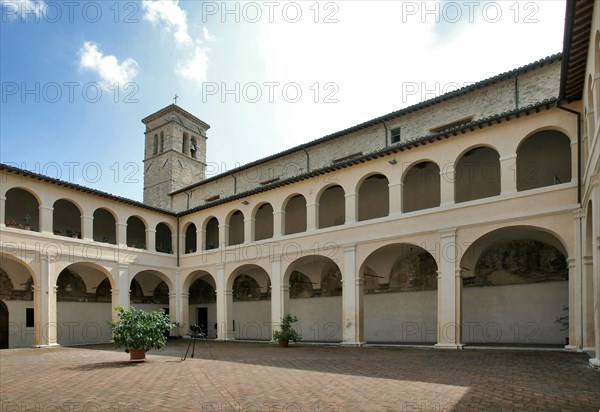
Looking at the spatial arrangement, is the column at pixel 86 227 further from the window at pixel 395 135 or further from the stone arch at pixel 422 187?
the window at pixel 395 135

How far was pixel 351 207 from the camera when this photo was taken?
18891 millimetres

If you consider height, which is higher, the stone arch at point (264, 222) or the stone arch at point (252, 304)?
the stone arch at point (264, 222)

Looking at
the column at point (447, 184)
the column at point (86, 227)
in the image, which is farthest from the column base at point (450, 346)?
the column at point (86, 227)

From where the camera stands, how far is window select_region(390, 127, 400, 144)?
2089 cm

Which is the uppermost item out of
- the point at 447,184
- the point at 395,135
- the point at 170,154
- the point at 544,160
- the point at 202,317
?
the point at 170,154

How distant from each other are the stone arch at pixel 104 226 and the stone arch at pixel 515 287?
1815 centimetres

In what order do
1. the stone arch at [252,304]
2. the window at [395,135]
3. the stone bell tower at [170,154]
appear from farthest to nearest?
the stone bell tower at [170,154], the stone arch at [252,304], the window at [395,135]

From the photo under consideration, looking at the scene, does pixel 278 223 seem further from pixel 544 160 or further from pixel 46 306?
pixel 544 160

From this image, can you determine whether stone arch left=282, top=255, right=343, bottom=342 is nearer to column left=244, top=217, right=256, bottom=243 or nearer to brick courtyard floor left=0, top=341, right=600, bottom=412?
column left=244, top=217, right=256, bottom=243

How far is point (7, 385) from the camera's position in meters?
9.57

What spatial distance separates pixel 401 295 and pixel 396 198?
5.38 metres

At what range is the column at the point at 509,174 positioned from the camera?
14.7 metres

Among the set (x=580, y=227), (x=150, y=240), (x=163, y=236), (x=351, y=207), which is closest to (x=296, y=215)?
(x=351, y=207)

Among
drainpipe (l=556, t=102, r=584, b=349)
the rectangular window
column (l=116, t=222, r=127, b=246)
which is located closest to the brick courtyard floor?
drainpipe (l=556, t=102, r=584, b=349)
